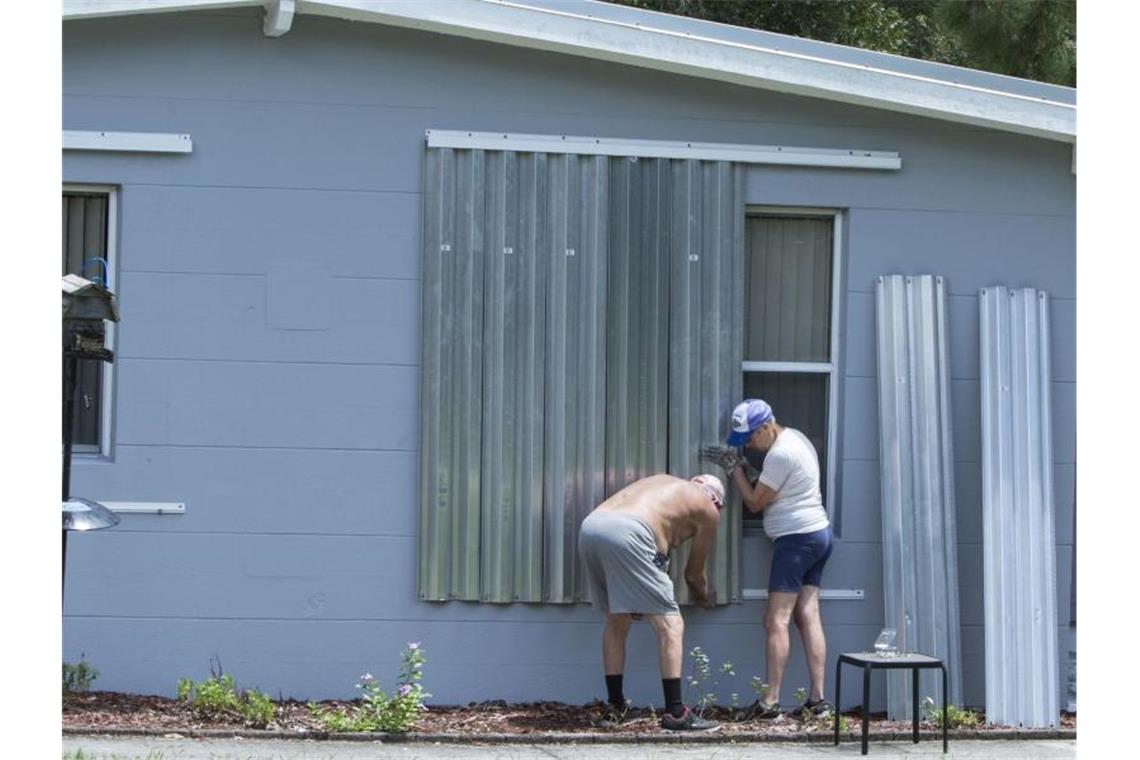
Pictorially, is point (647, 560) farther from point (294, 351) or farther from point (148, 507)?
point (148, 507)

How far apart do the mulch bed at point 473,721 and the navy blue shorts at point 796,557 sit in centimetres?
75

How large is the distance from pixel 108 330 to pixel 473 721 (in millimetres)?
2943

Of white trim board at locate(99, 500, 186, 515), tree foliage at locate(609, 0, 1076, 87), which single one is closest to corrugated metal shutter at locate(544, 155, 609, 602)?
white trim board at locate(99, 500, 186, 515)

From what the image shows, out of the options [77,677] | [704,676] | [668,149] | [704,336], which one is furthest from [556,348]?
[77,677]

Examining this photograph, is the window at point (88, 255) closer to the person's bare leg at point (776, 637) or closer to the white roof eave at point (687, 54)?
the white roof eave at point (687, 54)

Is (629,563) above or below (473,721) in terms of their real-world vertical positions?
above

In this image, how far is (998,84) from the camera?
952cm

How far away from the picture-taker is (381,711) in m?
8.53

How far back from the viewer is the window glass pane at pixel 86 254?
9.20 meters

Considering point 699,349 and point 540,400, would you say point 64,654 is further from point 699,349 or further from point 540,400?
point 699,349

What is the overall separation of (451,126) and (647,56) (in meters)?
1.18

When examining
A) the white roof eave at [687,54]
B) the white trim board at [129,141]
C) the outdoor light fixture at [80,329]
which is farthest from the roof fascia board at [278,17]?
the outdoor light fixture at [80,329]

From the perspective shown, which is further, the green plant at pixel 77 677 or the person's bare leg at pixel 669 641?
the green plant at pixel 77 677
